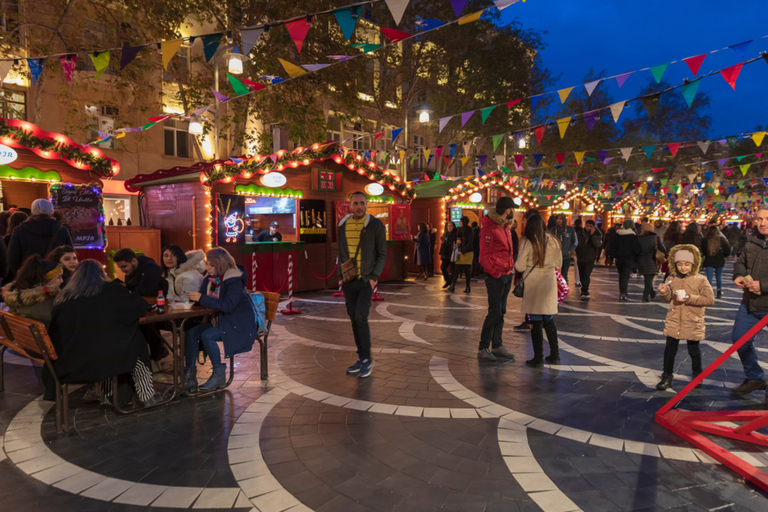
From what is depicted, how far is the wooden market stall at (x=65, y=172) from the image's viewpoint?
9.02 metres

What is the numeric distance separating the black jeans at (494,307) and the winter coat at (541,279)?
0.30 metres

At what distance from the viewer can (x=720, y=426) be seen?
3.83 meters

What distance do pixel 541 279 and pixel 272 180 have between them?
7.70m

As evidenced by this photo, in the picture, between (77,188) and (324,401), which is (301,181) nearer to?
(77,188)

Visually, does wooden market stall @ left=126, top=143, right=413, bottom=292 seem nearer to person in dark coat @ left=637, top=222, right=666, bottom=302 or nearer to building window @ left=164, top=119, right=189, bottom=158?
person in dark coat @ left=637, top=222, right=666, bottom=302

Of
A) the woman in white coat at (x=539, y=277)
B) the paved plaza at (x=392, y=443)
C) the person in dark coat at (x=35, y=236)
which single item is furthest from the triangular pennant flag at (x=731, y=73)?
the person in dark coat at (x=35, y=236)

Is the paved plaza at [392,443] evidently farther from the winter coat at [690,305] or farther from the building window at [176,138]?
the building window at [176,138]

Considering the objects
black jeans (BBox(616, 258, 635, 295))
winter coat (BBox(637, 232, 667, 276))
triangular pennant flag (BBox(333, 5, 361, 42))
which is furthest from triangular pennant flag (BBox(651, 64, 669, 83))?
triangular pennant flag (BBox(333, 5, 361, 42))

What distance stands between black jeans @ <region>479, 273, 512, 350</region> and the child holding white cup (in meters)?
1.73

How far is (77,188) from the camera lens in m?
10.1

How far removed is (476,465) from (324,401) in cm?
176

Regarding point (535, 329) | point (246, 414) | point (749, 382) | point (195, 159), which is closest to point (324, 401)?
point (246, 414)

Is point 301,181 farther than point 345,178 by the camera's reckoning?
No

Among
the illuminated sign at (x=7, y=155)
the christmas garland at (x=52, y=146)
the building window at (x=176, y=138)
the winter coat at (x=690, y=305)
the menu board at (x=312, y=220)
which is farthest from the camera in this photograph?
the building window at (x=176, y=138)
